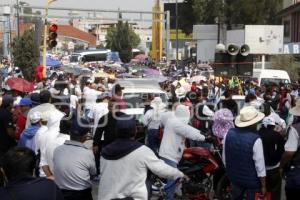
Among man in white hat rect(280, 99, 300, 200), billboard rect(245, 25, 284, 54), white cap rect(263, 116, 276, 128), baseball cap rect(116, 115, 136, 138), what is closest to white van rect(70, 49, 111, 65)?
billboard rect(245, 25, 284, 54)

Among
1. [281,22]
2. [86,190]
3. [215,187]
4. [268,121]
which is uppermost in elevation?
[281,22]

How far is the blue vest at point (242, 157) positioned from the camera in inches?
271

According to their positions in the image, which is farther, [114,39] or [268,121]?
[114,39]

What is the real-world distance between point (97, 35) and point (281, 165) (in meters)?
156

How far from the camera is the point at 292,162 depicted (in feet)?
22.6

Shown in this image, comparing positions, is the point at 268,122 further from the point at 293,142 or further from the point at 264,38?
the point at 264,38

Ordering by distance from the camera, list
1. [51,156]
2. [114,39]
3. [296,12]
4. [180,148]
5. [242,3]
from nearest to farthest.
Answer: [51,156] → [180,148] → [296,12] → [242,3] → [114,39]

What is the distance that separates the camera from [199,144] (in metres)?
12.2

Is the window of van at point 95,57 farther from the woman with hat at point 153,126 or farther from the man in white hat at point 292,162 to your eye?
the man in white hat at point 292,162

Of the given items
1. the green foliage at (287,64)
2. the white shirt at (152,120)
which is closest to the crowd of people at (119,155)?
the white shirt at (152,120)

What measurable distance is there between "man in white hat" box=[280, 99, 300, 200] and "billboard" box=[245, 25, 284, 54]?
1720 inches

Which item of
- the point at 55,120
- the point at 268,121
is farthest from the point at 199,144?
the point at 55,120

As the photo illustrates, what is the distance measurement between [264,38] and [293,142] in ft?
146

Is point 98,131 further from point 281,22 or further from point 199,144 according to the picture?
point 281,22
